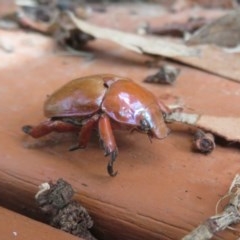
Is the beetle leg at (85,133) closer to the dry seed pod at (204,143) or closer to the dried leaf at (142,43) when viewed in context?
the dry seed pod at (204,143)

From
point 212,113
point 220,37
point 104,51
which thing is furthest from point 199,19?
point 212,113

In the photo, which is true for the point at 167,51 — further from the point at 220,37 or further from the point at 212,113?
the point at 212,113

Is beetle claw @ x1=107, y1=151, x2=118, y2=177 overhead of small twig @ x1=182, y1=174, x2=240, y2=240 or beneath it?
beneath

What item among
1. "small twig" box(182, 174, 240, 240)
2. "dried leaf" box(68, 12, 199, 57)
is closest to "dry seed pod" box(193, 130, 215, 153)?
"small twig" box(182, 174, 240, 240)

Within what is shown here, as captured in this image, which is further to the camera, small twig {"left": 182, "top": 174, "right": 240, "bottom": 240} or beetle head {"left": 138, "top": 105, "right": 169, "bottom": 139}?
beetle head {"left": 138, "top": 105, "right": 169, "bottom": 139}

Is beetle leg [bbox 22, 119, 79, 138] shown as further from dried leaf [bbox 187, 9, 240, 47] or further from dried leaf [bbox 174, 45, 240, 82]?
dried leaf [bbox 187, 9, 240, 47]

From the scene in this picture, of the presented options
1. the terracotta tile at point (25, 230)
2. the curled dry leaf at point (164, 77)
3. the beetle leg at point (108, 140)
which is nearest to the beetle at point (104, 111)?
the beetle leg at point (108, 140)

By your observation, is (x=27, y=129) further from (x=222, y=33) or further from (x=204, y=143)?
(x=222, y=33)

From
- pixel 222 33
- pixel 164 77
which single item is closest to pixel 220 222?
pixel 164 77
